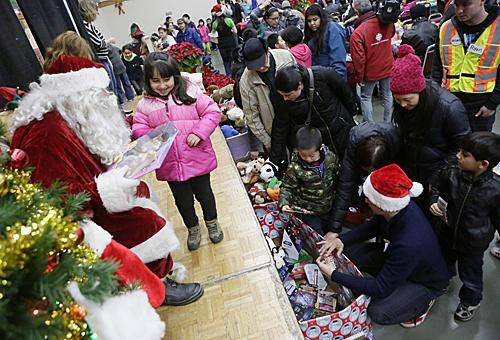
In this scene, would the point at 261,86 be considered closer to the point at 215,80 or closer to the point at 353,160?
the point at 353,160

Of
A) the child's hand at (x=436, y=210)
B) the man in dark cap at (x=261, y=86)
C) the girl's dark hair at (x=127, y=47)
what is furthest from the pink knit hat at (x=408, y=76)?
the girl's dark hair at (x=127, y=47)

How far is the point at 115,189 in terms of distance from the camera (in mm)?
1271

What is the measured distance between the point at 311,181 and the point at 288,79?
69cm

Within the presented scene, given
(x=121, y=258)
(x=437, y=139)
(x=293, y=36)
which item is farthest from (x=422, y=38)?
(x=121, y=258)

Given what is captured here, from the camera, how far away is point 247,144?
138 inches

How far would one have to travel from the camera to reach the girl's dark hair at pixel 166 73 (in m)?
1.73

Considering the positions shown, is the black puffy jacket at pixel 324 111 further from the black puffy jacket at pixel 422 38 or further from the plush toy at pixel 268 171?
the black puffy jacket at pixel 422 38

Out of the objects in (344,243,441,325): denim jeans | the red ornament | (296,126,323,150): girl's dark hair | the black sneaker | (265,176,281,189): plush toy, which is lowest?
the black sneaker

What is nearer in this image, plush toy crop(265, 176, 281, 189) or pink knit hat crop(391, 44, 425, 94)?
pink knit hat crop(391, 44, 425, 94)

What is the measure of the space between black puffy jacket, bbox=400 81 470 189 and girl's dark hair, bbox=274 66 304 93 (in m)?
0.73

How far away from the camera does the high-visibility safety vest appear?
86.3 inches

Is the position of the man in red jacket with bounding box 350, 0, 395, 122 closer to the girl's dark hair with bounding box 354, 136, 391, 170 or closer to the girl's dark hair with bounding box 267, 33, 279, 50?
the girl's dark hair with bounding box 267, 33, 279, 50

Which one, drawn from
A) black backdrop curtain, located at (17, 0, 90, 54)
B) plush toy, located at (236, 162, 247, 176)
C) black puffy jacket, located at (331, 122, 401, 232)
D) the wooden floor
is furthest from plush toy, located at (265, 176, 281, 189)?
black backdrop curtain, located at (17, 0, 90, 54)

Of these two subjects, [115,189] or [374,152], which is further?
[374,152]
